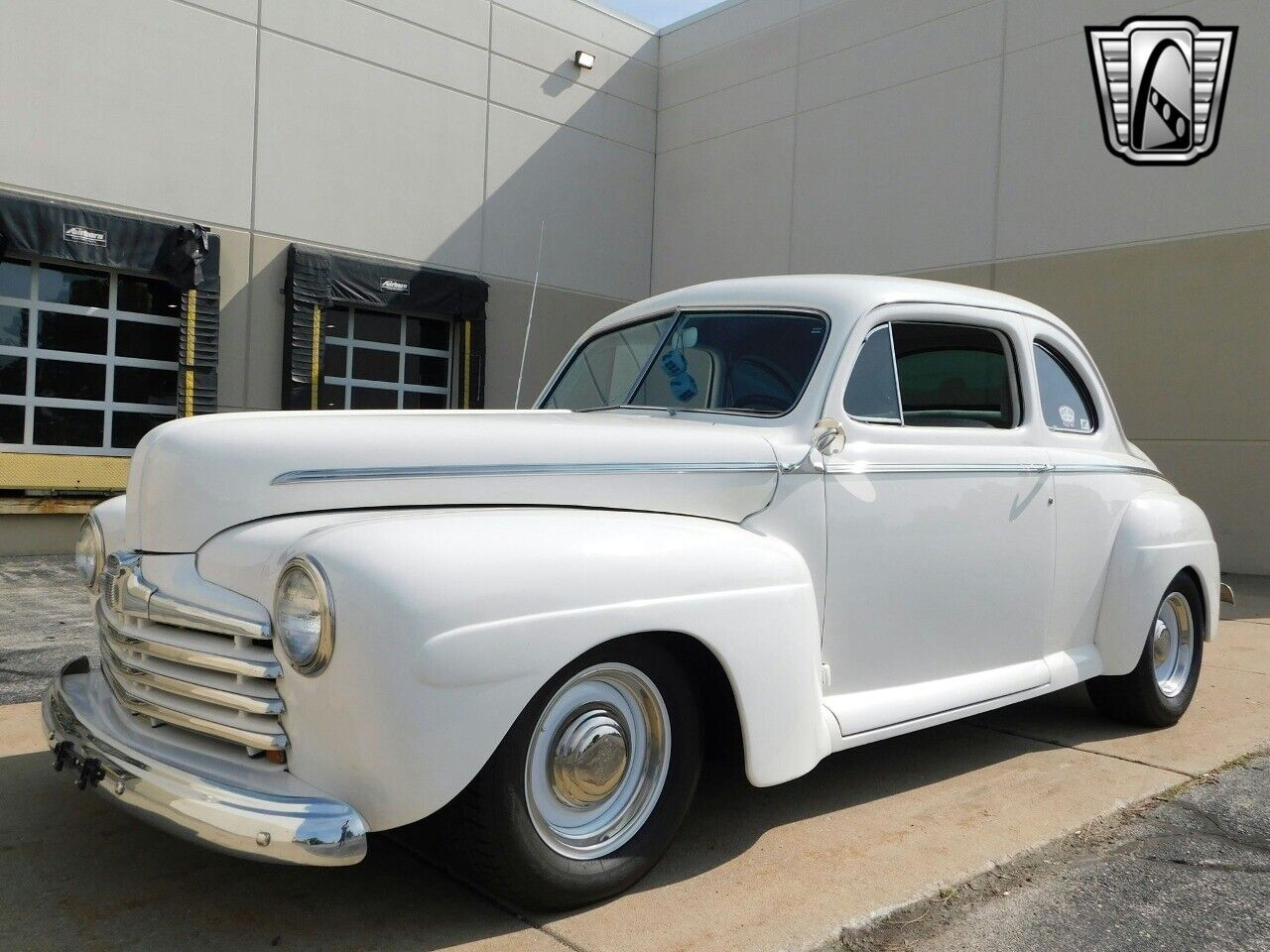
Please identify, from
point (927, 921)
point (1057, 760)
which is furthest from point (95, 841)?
point (1057, 760)

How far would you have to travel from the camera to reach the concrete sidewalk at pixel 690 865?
2.56m

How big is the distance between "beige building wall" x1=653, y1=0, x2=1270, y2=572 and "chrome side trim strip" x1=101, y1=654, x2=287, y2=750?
32.1 ft

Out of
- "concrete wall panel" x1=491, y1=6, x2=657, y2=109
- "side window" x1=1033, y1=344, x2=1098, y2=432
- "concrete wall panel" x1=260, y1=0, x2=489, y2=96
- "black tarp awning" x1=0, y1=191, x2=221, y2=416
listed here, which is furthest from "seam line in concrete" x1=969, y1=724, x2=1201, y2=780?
"concrete wall panel" x1=491, y1=6, x2=657, y2=109

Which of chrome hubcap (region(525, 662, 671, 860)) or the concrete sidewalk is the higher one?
chrome hubcap (region(525, 662, 671, 860))

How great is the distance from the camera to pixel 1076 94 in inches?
428

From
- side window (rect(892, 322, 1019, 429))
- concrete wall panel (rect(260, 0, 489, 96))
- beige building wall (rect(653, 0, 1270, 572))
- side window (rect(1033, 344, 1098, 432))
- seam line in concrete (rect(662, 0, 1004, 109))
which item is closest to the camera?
side window (rect(892, 322, 1019, 429))

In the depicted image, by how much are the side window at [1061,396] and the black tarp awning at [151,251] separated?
27.8ft

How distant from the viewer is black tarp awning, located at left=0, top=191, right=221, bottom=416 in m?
9.56

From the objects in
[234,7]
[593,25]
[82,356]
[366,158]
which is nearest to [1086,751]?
[82,356]

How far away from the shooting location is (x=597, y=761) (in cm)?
266

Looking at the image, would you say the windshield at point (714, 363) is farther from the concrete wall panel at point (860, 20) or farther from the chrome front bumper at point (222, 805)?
the concrete wall panel at point (860, 20)

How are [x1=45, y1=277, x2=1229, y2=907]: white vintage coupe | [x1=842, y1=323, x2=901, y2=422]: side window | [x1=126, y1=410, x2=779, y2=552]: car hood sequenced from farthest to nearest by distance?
[x1=842, y1=323, x2=901, y2=422]: side window, [x1=126, y1=410, x2=779, y2=552]: car hood, [x1=45, y1=277, x2=1229, y2=907]: white vintage coupe

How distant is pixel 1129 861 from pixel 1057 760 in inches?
39.6

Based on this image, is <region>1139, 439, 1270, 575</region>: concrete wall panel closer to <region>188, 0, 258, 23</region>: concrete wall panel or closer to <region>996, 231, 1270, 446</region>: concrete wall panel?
<region>996, 231, 1270, 446</region>: concrete wall panel
